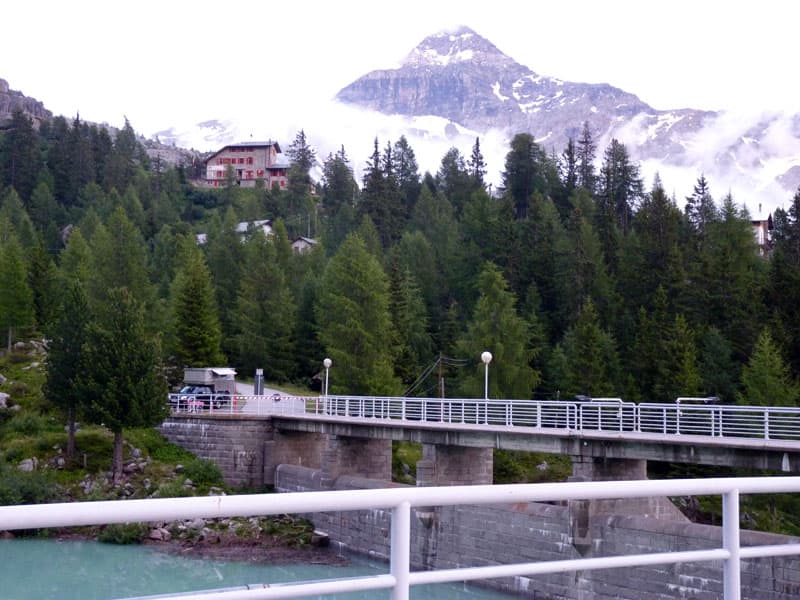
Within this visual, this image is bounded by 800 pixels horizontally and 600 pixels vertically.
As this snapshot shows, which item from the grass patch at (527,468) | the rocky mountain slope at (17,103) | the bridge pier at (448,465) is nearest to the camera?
the bridge pier at (448,465)

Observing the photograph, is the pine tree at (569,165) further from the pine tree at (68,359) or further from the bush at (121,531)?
the bush at (121,531)

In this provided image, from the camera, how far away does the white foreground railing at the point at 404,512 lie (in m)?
2.44

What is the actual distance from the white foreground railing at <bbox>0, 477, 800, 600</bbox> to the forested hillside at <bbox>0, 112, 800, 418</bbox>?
127 ft

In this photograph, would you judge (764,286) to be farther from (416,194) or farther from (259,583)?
(416,194)

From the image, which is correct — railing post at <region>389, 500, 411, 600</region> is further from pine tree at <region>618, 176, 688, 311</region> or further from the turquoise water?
pine tree at <region>618, 176, 688, 311</region>

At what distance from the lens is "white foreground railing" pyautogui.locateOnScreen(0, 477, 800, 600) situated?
2443 millimetres

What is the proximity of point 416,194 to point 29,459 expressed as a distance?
7451cm

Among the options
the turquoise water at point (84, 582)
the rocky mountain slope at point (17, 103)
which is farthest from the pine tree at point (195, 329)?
Result: the rocky mountain slope at point (17, 103)

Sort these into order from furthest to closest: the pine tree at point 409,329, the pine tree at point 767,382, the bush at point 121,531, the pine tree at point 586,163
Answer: the pine tree at point 586,163 < the pine tree at point 409,329 < the pine tree at point 767,382 < the bush at point 121,531

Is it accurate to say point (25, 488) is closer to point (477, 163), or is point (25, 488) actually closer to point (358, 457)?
point (358, 457)

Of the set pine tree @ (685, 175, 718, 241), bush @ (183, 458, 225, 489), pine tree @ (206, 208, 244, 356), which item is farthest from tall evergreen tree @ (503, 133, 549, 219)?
bush @ (183, 458, 225, 489)

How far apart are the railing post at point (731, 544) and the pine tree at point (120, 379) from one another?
127 feet

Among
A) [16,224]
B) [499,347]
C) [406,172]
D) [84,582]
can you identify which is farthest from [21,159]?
[84,582]

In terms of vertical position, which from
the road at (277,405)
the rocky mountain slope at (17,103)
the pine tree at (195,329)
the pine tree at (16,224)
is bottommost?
the road at (277,405)
